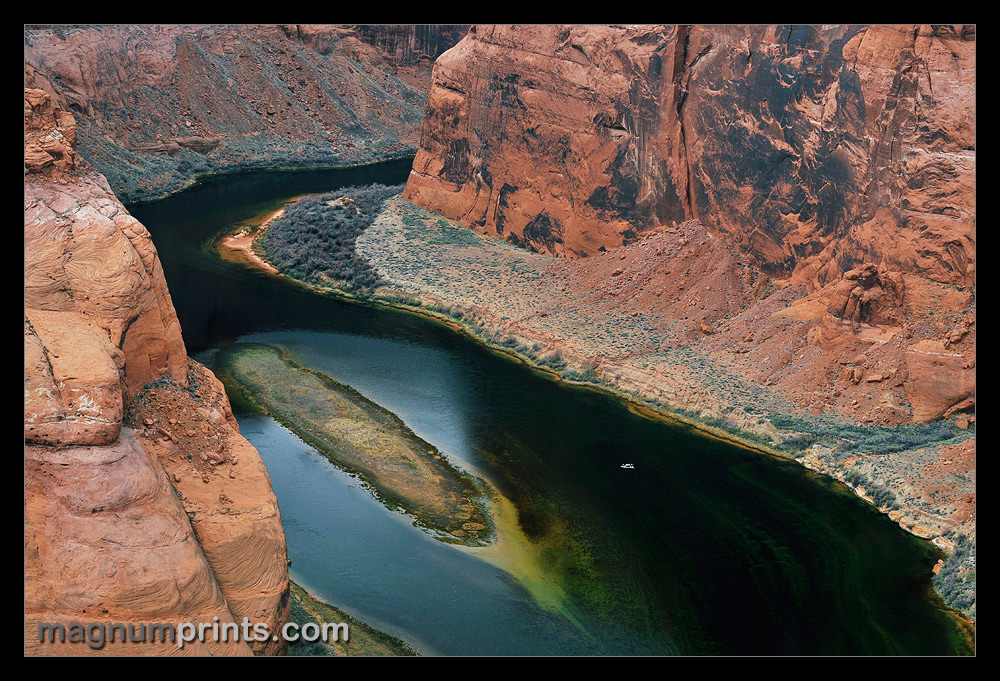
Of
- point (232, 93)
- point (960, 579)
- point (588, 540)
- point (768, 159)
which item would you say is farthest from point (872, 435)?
point (232, 93)

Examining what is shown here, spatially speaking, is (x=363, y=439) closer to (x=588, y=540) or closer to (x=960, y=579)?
(x=588, y=540)

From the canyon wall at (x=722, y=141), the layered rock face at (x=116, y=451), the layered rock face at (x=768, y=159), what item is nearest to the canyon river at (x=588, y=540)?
the layered rock face at (x=116, y=451)

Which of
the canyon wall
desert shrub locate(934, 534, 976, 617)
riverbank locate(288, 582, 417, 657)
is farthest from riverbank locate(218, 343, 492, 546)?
the canyon wall

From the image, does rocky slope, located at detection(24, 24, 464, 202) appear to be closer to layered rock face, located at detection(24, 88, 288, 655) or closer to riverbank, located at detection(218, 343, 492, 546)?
riverbank, located at detection(218, 343, 492, 546)

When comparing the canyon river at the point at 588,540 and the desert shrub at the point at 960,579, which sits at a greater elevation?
the desert shrub at the point at 960,579

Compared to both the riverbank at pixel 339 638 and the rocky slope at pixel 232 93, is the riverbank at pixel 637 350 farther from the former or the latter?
the rocky slope at pixel 232 93
